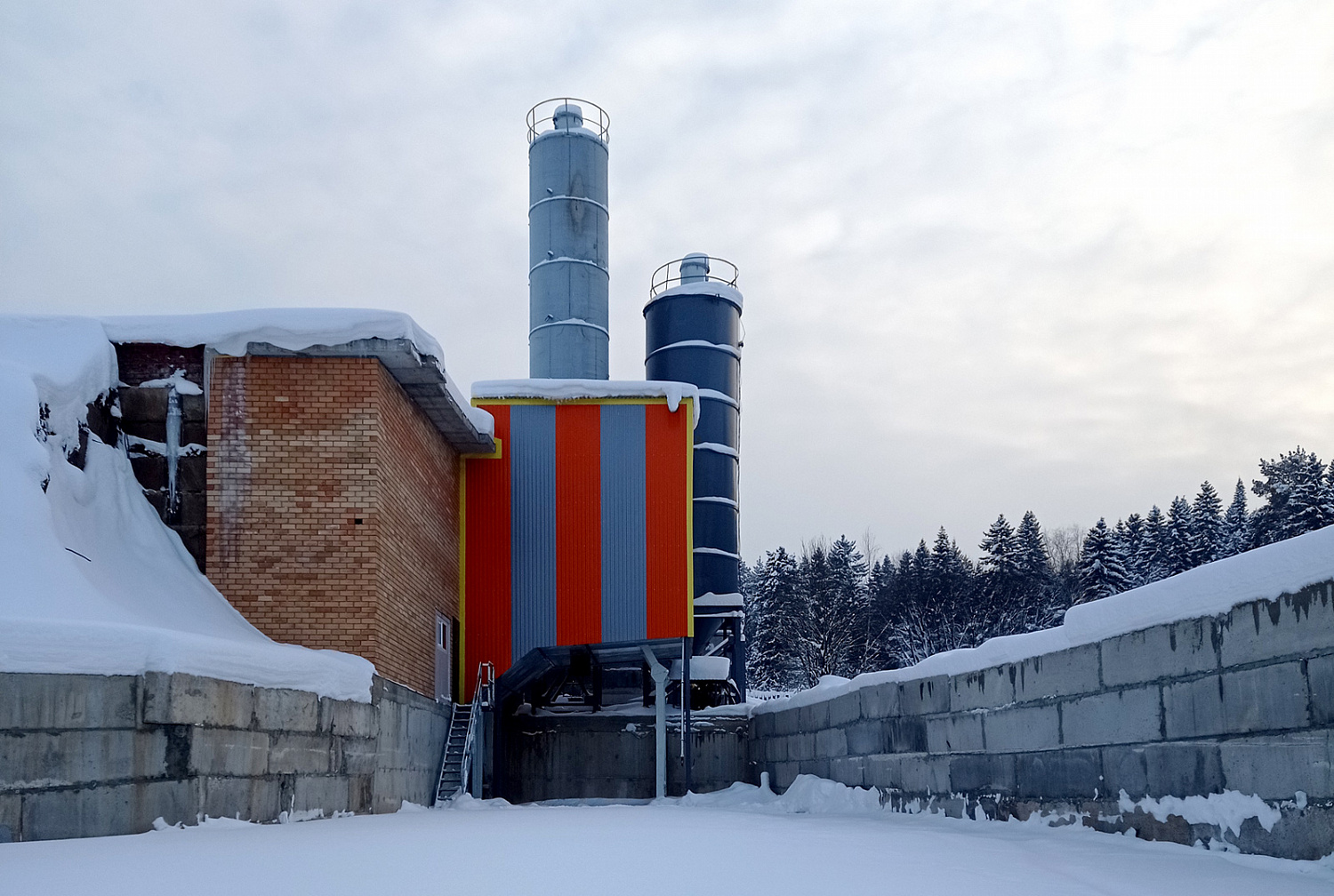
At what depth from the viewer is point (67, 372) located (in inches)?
466

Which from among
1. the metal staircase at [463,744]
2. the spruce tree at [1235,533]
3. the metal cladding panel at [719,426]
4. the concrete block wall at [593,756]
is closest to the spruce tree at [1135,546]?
the spruce tree at [1235,533]

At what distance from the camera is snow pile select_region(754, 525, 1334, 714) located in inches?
215

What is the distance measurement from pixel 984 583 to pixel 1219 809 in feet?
149

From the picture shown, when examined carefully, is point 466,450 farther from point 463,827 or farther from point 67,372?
point 463,827

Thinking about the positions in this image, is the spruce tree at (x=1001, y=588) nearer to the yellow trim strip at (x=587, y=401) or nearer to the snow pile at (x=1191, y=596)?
the yellow trim strip at (x=587, y=401)

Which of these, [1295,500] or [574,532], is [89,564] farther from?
[1295,500]

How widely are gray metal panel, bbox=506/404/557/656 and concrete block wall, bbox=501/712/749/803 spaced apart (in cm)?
216

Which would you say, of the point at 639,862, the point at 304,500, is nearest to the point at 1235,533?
the point at 304,500

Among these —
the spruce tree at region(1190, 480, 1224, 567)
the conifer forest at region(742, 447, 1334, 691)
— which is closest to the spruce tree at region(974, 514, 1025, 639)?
the conifer forest at region(742, 447, 1334, 691)

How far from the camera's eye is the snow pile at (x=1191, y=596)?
5457mm

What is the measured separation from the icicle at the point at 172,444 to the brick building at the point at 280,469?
0.01 m

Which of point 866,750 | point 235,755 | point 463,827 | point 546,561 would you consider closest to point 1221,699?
point 463,827

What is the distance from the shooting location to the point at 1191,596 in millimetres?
6301

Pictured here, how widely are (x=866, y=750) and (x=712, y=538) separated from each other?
11497mm
